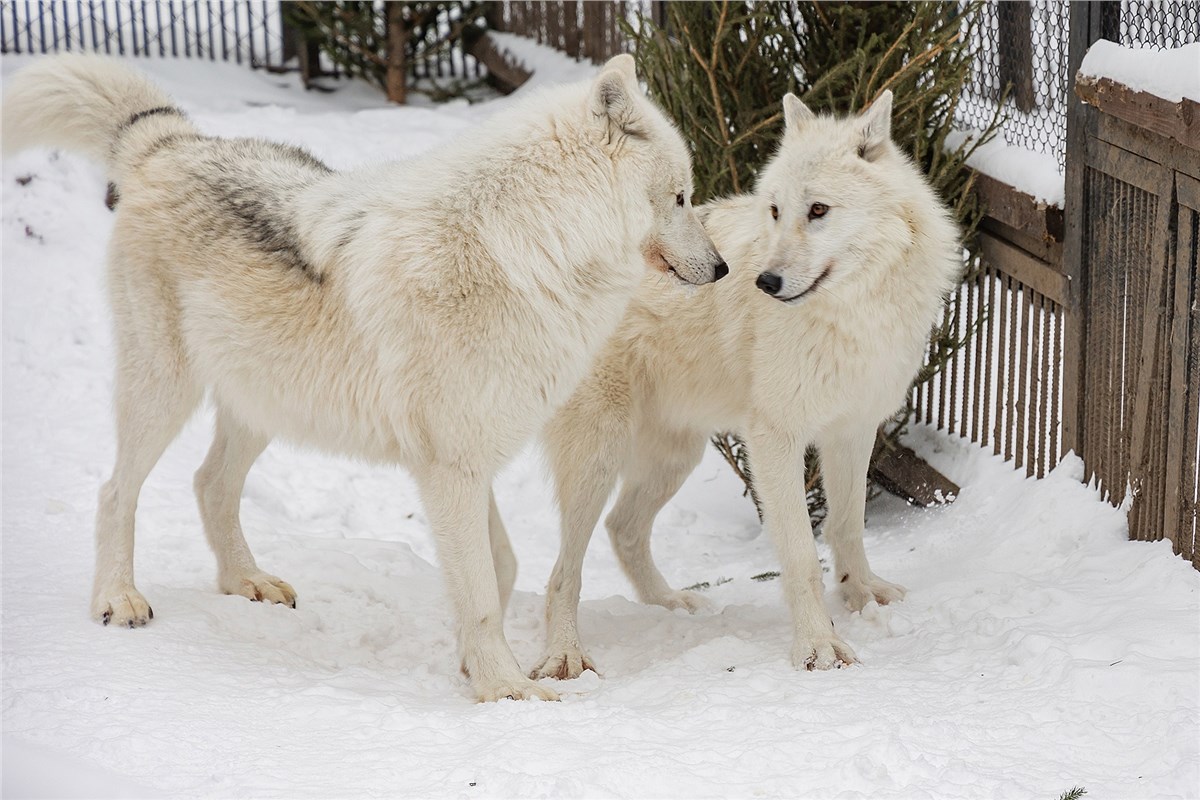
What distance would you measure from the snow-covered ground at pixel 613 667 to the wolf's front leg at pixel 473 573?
156mm

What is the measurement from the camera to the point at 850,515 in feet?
15.5

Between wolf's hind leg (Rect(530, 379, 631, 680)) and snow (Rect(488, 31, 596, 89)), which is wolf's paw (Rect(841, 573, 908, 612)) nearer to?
wolf's hind leg (Rect(530, 379, 631, 680))

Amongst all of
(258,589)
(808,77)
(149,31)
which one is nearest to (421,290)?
(258,589)

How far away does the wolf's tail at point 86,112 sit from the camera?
4414mm

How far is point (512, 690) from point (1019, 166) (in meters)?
A: 3.38

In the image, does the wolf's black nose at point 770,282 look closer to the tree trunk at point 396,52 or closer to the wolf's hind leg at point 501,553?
the wolf's hind leg at point 501,553

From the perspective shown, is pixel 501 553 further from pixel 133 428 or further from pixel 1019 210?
pixel 1019 210

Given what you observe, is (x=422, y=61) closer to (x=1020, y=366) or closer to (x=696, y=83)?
(x=696, y=83)

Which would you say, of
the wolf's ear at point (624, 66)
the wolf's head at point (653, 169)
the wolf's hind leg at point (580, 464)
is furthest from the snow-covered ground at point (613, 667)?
the wolf's ear at point (624, 66)

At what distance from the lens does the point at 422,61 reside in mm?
11906

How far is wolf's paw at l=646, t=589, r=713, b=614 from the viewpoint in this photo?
16.8 feet

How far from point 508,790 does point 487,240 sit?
170 cm

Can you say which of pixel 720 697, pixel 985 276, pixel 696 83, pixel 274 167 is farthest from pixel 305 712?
pixel 985 276

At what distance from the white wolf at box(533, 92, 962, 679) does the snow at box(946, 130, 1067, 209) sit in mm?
954
